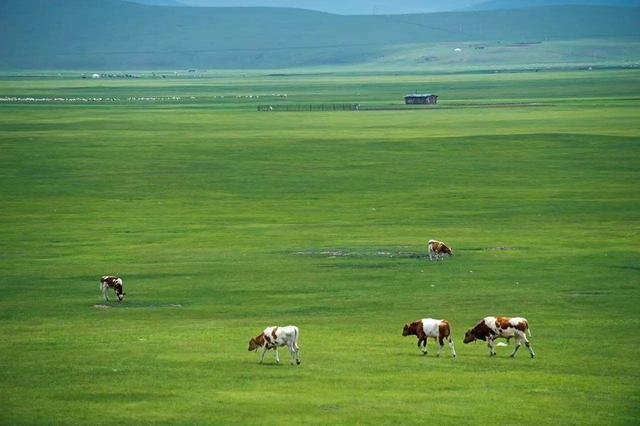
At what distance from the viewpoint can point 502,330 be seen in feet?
90.3

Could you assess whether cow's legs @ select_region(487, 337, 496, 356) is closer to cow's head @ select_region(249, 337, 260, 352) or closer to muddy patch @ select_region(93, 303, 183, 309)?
cow's head @ select_region(249, 337, 260, 352)

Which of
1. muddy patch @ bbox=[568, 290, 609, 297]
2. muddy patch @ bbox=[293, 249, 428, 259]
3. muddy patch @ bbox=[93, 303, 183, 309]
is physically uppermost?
muddy patch @ bbox=[293, 249, 428, 259]

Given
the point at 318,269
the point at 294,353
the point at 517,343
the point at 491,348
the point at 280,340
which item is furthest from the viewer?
the point at 318,269

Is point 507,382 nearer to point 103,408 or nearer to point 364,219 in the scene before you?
point 103,408

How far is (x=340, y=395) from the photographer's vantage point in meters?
24.0

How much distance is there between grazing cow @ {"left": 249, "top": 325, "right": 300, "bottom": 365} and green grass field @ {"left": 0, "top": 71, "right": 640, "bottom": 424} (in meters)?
0.36

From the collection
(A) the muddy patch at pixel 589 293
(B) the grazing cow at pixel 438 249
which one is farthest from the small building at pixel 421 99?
(A) the muddy patch at pixel 589 293

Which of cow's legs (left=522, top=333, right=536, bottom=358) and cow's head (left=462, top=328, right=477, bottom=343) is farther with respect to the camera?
cow's head (left=462, top=328, right=477, bottom=343)

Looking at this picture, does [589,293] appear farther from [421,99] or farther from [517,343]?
[421,99]

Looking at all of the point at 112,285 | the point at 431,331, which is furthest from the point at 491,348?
the point at 112,285

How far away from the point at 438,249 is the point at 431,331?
15.7m

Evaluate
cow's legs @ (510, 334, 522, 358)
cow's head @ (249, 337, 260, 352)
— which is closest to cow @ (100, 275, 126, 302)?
cow's head @ (249, 337, 260, 352)

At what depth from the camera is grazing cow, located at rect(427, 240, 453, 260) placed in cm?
4325

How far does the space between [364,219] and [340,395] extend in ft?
103
